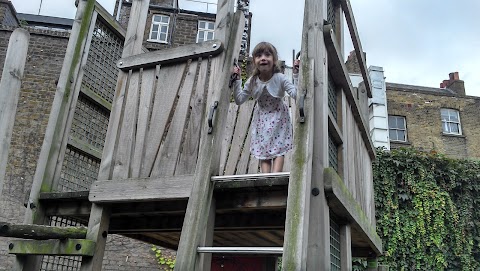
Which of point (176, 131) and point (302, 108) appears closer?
point (302, 108)

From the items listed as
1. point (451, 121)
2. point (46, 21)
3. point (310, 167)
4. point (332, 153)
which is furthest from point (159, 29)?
point (310, 167)

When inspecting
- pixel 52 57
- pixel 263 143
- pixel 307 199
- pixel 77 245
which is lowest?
pixel 77 245

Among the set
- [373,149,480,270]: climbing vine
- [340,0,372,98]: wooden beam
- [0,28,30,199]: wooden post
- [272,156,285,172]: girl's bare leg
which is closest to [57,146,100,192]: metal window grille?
[0,28,30,199]: wooden post

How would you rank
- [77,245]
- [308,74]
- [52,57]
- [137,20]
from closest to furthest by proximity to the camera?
[308,74] → [77,245] → [137,20] → [52,57]

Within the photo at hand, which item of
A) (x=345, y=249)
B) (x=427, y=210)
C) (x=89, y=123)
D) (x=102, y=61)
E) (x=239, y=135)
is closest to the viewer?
(x=345, y=249)

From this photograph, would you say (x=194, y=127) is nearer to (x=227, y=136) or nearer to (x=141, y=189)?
(x=141, y=189)

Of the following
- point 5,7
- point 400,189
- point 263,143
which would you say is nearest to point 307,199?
point 263,143

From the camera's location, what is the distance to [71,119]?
14.0 feet

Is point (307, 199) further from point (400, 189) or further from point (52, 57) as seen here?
point (52, 57)

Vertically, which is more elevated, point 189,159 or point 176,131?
point 176,131

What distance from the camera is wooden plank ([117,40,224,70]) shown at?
3.66 meters

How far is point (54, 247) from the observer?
3.55m

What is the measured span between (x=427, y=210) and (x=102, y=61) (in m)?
9.73

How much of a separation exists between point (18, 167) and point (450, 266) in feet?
36.4
